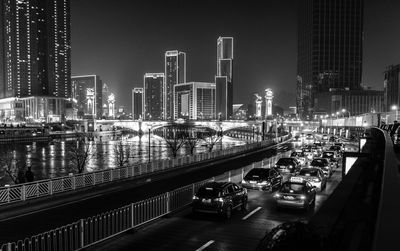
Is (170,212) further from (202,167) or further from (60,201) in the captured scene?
(202,167)

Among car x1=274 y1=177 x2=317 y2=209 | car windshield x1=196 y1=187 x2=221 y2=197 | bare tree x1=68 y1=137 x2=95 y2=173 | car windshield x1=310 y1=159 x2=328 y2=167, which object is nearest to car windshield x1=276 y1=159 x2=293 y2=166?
car windshield x1=310 y1=159 x2=328 y2=167

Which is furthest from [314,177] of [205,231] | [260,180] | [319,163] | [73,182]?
[73,182]

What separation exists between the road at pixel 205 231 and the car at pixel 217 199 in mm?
386

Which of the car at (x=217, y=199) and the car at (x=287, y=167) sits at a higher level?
the car at (x=217, y=199)

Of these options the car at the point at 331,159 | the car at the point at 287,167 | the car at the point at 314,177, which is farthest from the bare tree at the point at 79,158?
the car at the point at 314,177

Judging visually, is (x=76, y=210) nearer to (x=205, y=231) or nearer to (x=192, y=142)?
(x=205, y=231)

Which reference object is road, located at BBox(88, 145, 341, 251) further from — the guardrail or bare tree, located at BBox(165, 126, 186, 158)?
bare tree, located at BBox(165, 126, 186, 158)

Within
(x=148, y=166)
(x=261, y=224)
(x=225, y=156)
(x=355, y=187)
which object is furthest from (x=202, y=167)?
(x=355, y=187)

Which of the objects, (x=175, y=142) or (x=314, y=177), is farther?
(x=175, y=142)

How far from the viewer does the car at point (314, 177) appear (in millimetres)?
23453

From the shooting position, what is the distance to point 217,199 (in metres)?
16.0

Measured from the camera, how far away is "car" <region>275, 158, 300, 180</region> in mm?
31342

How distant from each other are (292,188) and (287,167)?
13965 millimetres

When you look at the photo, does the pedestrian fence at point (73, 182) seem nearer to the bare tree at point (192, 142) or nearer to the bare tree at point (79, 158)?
the bare tree at point (79, 158)
